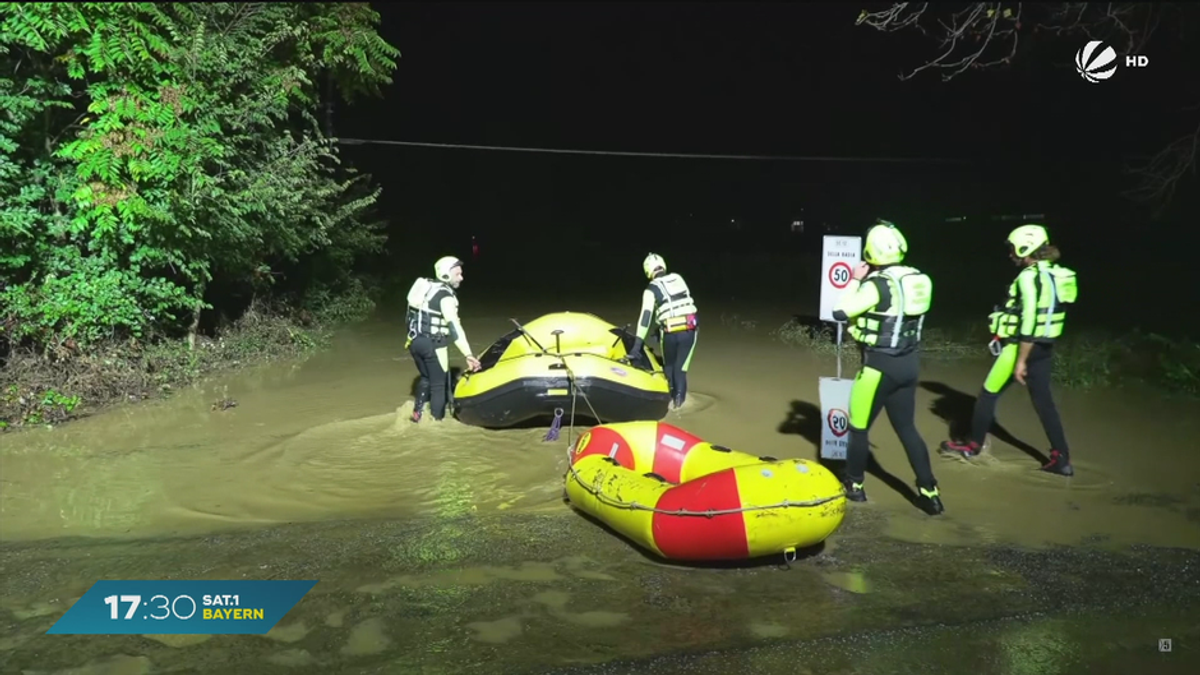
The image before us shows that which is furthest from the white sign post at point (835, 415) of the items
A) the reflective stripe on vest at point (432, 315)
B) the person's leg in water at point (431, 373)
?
the person's leg in water at point (431, 373)

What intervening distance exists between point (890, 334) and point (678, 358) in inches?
143

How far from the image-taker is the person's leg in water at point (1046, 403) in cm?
704

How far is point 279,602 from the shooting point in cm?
520

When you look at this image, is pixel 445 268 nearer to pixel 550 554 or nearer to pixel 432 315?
pixel 432 315

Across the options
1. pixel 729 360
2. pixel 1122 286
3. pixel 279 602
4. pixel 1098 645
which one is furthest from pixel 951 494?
pixel 1122 286

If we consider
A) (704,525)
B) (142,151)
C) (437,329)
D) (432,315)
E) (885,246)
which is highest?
(142,151)

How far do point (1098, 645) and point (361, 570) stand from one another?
4.18 metres

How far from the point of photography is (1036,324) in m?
6.96

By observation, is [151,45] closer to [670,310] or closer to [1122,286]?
[670,310]

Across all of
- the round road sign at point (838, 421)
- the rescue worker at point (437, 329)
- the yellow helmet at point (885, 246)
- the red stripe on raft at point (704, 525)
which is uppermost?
the yellow helmet at point (885, 246)

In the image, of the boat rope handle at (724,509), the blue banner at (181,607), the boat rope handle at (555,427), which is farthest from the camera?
the boat rope handle at (555,427)

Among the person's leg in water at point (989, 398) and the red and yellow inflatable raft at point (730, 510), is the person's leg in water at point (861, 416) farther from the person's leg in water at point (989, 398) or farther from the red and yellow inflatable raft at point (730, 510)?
the person's leg in water at point (989, 398)

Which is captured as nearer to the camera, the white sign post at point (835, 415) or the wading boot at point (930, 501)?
the wading boot at point (930, 501)

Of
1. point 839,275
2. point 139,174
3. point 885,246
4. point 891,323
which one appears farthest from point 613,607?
point 139,174
